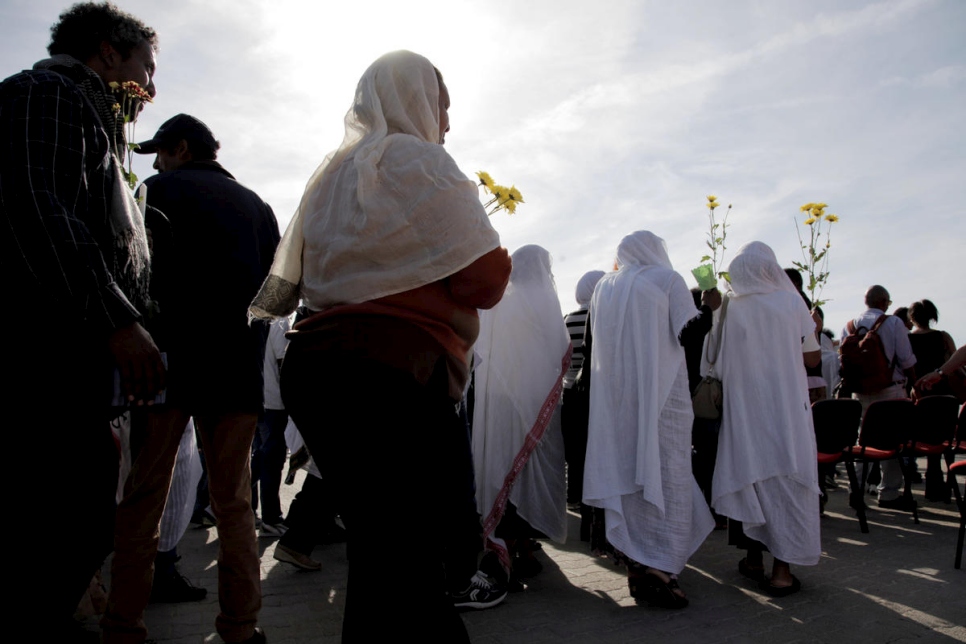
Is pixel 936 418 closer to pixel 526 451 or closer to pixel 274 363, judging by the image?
pixel 526 451

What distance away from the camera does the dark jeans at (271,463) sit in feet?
18.7

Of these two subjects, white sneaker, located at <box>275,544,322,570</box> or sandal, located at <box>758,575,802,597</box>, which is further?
white sneaker, located at <box>275,544,322,570</box>

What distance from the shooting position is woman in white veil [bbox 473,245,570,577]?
457 cm

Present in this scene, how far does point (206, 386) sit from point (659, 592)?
2.59 metres

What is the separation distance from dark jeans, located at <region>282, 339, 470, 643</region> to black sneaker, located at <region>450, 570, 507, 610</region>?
2217 millimetres

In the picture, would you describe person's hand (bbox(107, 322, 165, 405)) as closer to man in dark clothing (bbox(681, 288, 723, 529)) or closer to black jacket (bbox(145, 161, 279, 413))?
black jacket (bbox(145, 161, 279, 413))

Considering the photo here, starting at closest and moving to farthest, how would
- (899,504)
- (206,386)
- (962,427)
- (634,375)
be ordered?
(206,386)
(634,375)
(962,427)
(899,504)

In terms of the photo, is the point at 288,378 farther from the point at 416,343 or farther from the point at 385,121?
the point at 385,121

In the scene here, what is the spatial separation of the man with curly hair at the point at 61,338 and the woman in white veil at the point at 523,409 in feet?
9.52

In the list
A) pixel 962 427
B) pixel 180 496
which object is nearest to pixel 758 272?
pixel 962 427

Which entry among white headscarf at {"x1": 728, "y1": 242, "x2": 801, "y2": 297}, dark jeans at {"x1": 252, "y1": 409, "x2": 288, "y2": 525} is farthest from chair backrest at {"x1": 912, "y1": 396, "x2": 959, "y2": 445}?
dark jeans at {"x1": 252, "y1": 409, "x2": 288, "y2": 525}

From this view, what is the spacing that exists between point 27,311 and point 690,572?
4.16 metres

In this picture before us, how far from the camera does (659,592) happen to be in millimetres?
3887

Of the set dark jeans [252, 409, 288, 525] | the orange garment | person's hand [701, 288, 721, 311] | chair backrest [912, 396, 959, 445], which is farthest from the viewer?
chair backrest [912, 396, 959, 445]
